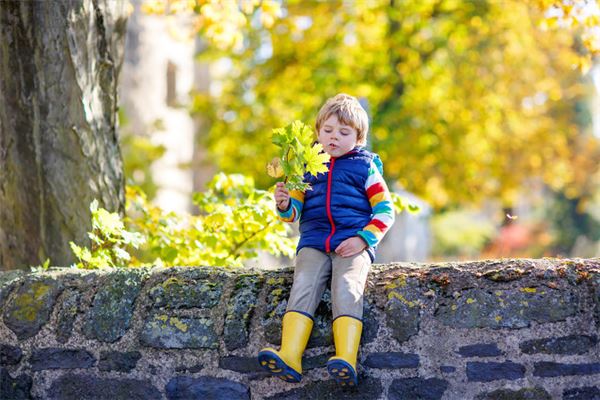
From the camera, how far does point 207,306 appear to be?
364cm

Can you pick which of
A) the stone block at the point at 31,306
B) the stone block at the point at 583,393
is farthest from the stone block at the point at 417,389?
the stone block at the point at 31,306

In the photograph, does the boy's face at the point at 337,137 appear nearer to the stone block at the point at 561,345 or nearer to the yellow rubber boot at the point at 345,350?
the yellow rubber boot at the point at 345,350

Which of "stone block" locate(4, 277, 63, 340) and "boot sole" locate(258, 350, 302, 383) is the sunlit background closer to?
A: "stone block" locate(4, 277, 63, 340)

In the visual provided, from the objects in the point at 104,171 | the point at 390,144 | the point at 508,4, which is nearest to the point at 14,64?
the point at 104,171

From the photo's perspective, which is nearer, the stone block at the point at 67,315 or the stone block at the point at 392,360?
the stone block at the point at 392,360

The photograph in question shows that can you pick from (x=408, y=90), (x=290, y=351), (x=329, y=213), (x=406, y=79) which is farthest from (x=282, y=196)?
(x=408, y=90)

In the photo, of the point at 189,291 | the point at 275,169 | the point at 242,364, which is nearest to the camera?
the point at 242,364

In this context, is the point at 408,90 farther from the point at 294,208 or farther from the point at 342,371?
the point at 342,371

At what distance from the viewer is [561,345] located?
10.9ft

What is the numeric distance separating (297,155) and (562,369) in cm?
138

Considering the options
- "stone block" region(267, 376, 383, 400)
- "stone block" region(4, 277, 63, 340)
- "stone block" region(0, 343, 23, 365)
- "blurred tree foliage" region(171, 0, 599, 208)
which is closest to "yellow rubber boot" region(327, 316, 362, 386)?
"stone block" region(267, 376, 383, 400)

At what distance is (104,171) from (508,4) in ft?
31.6

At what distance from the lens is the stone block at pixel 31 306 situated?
3.74 meters

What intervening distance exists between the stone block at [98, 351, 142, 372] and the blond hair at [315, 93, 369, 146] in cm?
133
